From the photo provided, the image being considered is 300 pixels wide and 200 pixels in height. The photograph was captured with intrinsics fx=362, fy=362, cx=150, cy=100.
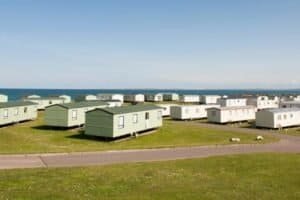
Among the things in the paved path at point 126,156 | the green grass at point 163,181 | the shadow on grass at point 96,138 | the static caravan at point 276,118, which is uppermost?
the static caravan at point 276,118

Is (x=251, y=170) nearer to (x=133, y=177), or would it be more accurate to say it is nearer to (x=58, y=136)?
(x=133, y=177)

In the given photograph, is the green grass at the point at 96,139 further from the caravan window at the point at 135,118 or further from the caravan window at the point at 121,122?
the caravan window at the point at 135,118

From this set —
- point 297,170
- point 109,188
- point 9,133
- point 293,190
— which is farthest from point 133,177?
point 9,133

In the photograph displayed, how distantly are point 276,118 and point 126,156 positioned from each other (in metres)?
27.9

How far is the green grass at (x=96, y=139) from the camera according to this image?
31.1 m

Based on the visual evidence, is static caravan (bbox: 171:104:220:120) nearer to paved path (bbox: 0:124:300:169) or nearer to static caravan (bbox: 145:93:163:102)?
paved path (bbox: 0:124:300:169)

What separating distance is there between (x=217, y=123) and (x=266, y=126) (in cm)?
772

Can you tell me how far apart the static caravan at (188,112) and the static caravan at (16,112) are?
21.5 m

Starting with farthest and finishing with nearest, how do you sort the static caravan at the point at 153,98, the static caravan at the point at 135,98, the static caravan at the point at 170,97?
1. the static caravan at the point at 170,97
2. the static caravan at the point at 153,98
3. the static caravan at the point at 135,98

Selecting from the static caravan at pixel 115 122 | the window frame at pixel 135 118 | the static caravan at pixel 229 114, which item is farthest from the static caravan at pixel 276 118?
the window frame at pixel 135 118

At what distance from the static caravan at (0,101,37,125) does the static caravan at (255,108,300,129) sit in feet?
103

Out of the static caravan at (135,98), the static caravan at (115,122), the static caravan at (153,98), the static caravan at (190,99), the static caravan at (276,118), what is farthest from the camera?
the static caravan at (153,98)

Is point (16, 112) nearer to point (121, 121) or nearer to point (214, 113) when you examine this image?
point (121, 121)

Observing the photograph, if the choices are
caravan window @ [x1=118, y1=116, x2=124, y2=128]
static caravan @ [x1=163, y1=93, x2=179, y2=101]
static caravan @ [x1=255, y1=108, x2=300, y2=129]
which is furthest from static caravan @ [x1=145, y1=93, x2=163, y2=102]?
caravan window @ [x1=118, y1=116, x2=124, y2=128]
